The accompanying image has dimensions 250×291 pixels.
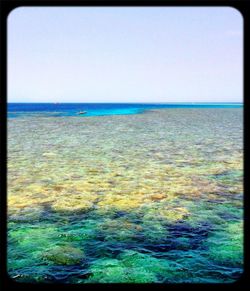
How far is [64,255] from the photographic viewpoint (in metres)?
5.20

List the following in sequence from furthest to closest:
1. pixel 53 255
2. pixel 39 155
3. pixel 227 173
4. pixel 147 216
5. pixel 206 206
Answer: pixel 39 155
pixel 227 173
pixel 206 206
pixel 147 216
pixel 53 255

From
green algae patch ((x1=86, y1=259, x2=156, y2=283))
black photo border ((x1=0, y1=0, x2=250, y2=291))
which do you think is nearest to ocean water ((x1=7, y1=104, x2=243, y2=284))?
green algae patch ((x1=86, y1=259, x2=156, y2=283))

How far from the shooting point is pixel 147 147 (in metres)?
17.2

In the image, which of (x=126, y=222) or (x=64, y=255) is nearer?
(x=64, y=255)

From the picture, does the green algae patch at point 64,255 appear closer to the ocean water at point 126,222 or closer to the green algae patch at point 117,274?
the ocean water at point 126,222

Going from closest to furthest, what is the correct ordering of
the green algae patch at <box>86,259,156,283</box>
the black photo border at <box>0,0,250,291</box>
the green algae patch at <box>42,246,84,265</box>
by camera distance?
the black photo border at <box>0,0,250,291</box>
the green algae patch at <box>86,259,156,283</box>
the green algae patch at <box>42,246,84,265</box>

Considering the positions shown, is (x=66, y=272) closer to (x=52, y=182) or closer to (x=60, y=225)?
(x=60, y=225)

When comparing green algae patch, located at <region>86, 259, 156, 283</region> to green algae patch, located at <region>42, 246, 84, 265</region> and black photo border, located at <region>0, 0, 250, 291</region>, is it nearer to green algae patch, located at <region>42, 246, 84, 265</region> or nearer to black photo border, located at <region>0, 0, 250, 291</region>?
green algae patch, located at <region>42, 246, 84, 265</region>

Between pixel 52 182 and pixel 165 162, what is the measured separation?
4428 mm

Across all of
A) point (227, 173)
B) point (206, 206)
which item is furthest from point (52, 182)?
point (227, 173)

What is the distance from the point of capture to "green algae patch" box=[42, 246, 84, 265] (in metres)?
4.99

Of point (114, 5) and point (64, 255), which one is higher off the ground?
point (114, 5)

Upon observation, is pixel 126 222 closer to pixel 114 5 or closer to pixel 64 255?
pixel 64 255

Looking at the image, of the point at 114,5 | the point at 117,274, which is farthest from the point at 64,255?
the point at 114,5
